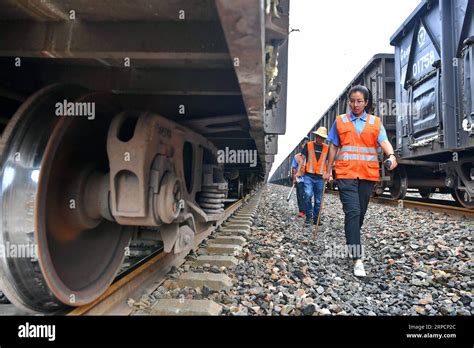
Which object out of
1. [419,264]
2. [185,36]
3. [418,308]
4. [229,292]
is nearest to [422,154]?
[419,264]

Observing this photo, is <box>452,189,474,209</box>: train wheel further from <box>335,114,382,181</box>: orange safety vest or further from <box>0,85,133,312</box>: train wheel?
<box>0,85,133,312</box>: train wheel

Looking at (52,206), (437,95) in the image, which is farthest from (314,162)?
(52,206)

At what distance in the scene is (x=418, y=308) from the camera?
80.8 inches

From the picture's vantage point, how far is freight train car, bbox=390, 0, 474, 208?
200 inches

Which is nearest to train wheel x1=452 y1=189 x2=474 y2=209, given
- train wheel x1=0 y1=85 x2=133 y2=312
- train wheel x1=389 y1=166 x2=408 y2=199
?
train wheel x1=389 y1=166 x2=408 y2=199

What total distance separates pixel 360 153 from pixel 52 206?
260cm

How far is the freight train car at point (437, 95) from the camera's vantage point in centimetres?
509

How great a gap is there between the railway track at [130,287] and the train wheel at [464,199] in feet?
20.0

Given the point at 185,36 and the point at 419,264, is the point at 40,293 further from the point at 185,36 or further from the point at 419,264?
the point at 419,264

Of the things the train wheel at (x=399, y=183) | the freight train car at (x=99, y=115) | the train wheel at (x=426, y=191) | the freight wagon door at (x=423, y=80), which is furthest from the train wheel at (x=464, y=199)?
the freight train car at (x=99, y=115)
